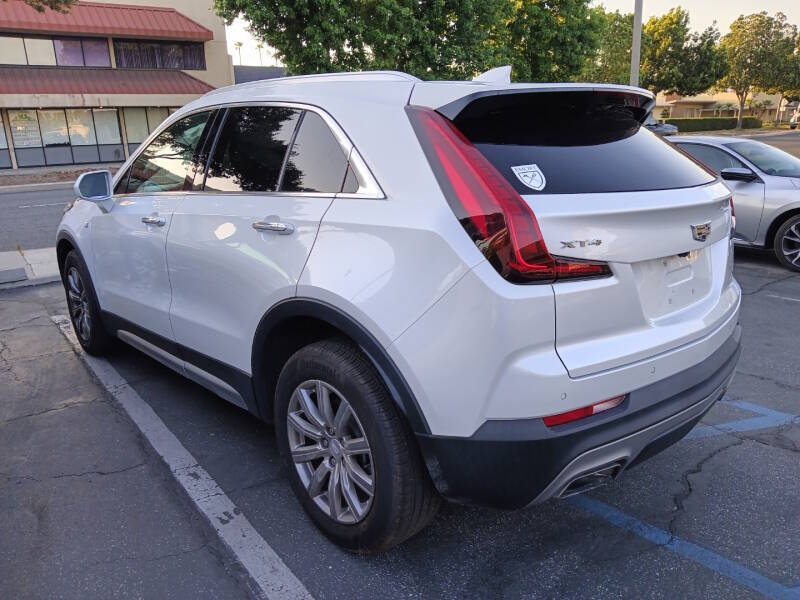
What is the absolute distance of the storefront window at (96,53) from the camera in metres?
32.2

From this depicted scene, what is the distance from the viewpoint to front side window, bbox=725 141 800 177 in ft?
25.2

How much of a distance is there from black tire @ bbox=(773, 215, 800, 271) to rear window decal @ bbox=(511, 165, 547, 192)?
660 centimetres

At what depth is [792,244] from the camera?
7.43m

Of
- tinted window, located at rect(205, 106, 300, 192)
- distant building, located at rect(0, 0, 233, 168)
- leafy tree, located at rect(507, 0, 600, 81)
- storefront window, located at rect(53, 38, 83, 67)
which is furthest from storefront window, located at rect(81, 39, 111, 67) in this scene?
tinted window, located at rect(205, 106, 300, 192)

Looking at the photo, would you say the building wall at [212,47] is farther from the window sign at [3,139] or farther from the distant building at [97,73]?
the window sign at [3,139]

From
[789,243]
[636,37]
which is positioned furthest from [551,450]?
[636,37]

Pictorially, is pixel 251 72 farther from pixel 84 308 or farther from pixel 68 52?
pixel 84 308

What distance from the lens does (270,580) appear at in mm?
2418

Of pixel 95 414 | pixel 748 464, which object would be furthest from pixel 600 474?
pixel 95 414

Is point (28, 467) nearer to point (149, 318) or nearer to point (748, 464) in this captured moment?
point (149, 318)

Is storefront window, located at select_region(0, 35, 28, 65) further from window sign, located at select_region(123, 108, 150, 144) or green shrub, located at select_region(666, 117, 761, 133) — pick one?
green shrub, located at select_region(666, 117, 761, 133)

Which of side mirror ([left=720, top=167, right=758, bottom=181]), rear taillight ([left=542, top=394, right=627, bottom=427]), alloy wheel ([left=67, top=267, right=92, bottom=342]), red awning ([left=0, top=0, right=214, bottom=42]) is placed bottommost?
alloy wheel ([left=67, top=267, right=92, bottom=342])

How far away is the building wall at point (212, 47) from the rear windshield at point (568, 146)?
35.2m

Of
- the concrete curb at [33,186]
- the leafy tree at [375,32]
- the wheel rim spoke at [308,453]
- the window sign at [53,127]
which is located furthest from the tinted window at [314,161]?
the window sign at [53,127]
